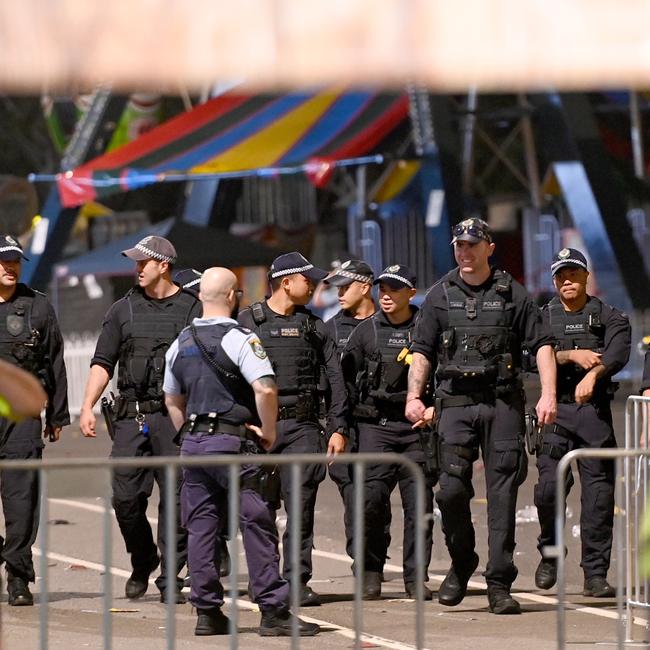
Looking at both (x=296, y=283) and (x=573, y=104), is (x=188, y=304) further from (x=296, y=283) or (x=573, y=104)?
(x=573, y=104)

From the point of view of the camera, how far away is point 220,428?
348 inches

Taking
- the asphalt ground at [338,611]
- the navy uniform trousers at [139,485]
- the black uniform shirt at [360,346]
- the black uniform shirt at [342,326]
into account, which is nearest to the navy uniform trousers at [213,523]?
the asphalt ground at [338,611]

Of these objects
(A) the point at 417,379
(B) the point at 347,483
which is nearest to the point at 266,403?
(A) the point at 417,379

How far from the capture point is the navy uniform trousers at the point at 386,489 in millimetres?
10398

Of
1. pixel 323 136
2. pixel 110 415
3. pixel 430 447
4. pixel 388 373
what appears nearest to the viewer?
pixel 430 447

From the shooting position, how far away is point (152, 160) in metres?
24.2

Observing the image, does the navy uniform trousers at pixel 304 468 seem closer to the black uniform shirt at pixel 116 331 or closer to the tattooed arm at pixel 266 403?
the black uniform shirt at pixel 116 331

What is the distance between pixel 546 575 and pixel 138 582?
2.38 m

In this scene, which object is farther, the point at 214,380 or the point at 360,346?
the point at 360,346

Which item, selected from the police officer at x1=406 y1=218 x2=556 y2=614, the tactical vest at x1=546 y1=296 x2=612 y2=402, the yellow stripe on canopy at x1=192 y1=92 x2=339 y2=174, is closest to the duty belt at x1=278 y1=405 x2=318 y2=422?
the police officer at x1=406 y1=218 x2=556 y2=614

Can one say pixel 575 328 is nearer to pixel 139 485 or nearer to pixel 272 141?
pixel 139 485

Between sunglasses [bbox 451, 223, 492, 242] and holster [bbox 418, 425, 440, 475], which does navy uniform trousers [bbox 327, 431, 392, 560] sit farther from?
sunglasses [bbox 451, 223, 492, 242]

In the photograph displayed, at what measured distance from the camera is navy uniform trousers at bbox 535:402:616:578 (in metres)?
10.6

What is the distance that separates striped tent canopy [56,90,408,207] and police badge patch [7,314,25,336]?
43.3ft
